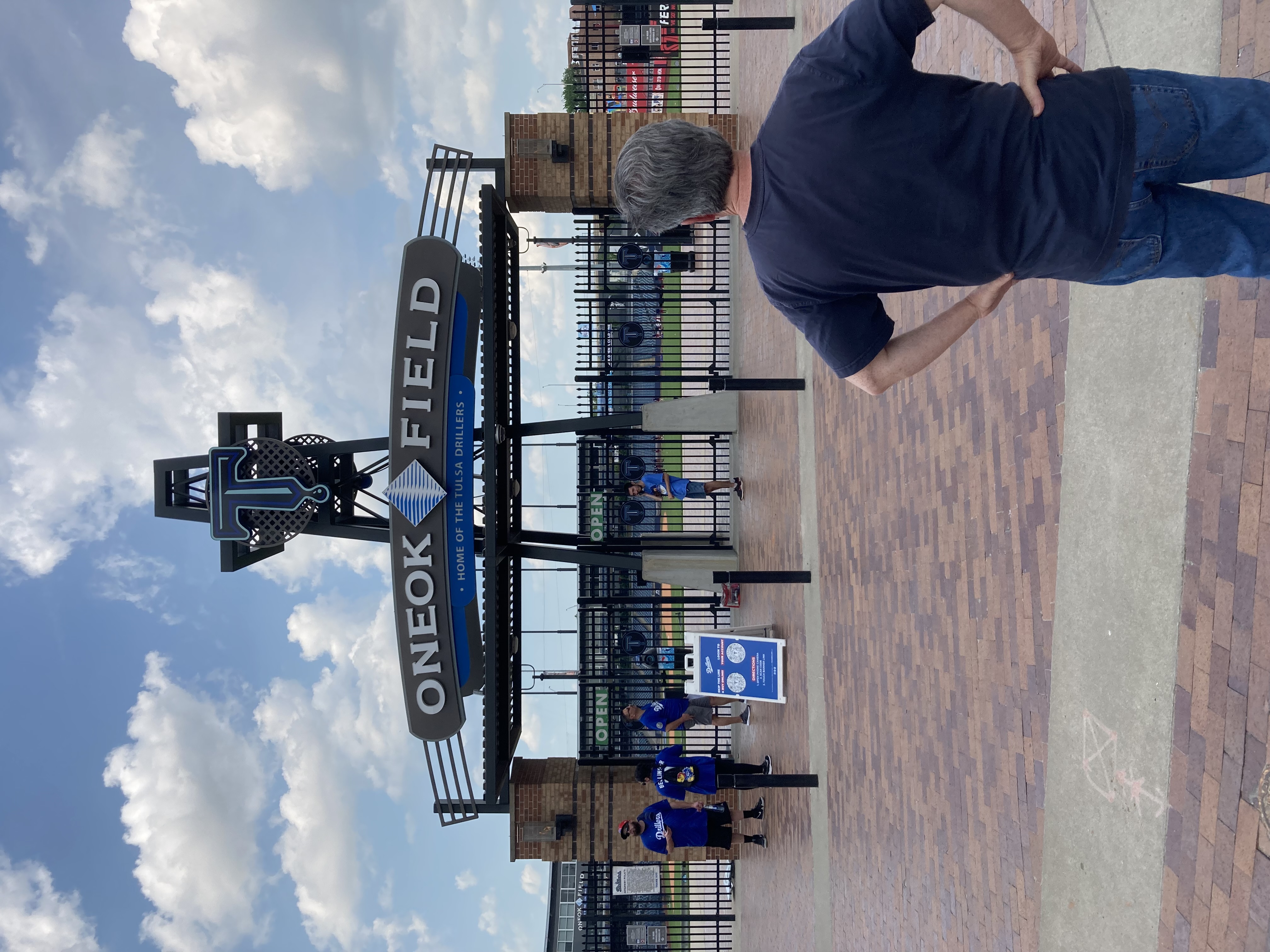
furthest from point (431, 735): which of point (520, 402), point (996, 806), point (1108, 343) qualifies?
point (1108, 343)

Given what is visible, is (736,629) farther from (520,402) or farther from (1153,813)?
(1153,813)

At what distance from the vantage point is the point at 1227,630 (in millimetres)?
2826

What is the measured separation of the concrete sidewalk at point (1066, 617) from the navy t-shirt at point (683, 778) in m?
1.49

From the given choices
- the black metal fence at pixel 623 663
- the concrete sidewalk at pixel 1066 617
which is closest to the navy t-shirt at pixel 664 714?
the black metal fence at pixel 623 663

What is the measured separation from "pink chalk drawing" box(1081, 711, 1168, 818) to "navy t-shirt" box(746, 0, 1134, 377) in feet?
7.56

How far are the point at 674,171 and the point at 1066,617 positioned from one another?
300 centimetres

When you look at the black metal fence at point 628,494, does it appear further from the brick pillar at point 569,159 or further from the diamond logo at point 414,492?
the diamond logo at point 414,492

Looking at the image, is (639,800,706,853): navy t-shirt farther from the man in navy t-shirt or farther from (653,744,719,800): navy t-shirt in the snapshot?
the man in navy t-shirt

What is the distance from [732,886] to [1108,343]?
423 inches

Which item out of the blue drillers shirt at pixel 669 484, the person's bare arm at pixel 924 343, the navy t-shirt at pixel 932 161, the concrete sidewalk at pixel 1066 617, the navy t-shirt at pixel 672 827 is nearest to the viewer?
the navy t-shirt at pixel 932 161

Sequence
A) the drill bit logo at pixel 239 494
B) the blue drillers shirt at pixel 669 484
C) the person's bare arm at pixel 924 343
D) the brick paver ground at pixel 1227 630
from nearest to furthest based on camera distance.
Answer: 1. the person's bare arm at pixel 924 343
2. the brick paver ground at pixel 1227 630
3. the drill bit logo at pixel 239 494
4. the blue drillers shirt at pixel 669 484

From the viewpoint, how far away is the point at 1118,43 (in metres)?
3.70

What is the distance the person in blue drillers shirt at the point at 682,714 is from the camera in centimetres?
948

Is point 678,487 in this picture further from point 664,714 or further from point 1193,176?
point 1193,176
